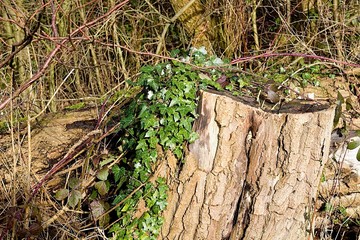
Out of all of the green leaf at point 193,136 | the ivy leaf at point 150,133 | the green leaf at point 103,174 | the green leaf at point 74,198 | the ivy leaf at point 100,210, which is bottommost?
the ivy leaf at point 100,210

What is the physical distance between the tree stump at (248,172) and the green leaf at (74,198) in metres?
0.59

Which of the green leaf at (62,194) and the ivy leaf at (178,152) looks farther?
the green leaf at (62,194)

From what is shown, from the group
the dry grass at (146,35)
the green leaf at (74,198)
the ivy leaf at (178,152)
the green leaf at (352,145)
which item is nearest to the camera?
the ivy leaf at (178,152)

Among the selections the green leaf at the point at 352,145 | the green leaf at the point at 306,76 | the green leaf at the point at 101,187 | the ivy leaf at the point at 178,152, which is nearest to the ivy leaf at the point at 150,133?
the ivy leaf at the point at 178,152

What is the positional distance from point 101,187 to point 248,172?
0.98 m

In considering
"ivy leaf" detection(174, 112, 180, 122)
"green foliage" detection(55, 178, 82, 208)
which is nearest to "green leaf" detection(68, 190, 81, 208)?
"green foliage" detection(55, 178, 82, 208)

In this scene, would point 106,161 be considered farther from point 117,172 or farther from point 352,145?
point 352,145

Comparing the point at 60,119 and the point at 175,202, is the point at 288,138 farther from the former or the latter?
Answer: the point at 60,119

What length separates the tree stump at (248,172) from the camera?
9.71ft

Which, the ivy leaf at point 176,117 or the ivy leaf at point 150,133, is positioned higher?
the ivy leaf at point 176,117

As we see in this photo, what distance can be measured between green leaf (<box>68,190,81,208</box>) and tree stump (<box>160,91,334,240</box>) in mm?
594

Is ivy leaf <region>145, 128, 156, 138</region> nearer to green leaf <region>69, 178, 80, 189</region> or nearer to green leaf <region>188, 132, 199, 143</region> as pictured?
green leaf <region>188, 132, 199, 143</region>

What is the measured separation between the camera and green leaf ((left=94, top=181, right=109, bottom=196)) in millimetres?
3312

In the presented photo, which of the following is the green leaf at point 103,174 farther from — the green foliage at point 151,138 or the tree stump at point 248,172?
the tree stump at point 248,172
